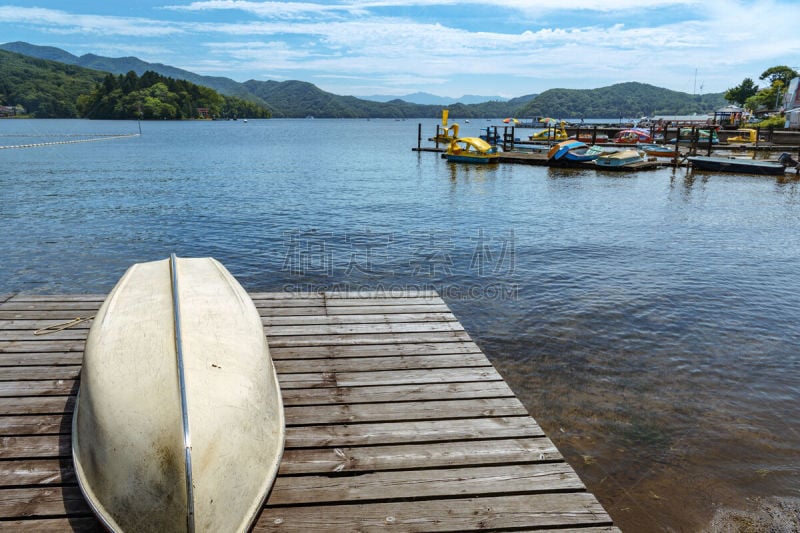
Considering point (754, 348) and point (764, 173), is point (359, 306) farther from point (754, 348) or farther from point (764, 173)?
point (764, 173)

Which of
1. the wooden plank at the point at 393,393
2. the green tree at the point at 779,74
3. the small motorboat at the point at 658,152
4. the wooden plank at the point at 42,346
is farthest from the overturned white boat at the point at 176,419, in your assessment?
the green tree at the point at 779,74

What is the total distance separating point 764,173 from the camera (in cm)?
3478

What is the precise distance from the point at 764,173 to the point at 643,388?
35.1m

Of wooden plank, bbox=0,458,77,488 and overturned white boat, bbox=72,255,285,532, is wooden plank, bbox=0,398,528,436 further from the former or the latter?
overturned white boat, bbox=72,255,285,532

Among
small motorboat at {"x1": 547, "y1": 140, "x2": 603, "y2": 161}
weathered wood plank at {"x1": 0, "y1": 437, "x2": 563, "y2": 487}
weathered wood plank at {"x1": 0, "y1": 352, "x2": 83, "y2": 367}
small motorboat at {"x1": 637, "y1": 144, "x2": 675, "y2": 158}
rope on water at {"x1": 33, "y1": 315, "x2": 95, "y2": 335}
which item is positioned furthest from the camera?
small motorboat at {"x1": 637, "y1": 144, "x2": 675, "y2": 158}

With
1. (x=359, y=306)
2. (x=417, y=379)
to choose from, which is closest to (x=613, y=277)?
(x=359, y=306)

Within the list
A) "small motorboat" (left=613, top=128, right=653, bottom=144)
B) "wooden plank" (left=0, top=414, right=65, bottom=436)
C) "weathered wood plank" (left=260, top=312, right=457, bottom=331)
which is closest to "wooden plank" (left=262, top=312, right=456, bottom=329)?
"weathered wood plank" (left=260, top=312, right=457, bottom=331)

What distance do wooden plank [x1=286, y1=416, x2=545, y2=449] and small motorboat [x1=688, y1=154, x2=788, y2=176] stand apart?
127 ft

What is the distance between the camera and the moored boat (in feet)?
113

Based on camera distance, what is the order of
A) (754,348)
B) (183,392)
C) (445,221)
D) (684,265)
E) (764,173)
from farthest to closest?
(764,173) < (445,221) < (684,265) < (754,348) < (183,392)

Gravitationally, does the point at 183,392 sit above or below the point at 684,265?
above

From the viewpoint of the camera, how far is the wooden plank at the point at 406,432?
4172 millimetres

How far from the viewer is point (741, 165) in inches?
1388

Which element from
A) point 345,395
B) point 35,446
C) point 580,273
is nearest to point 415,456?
point 345,395
